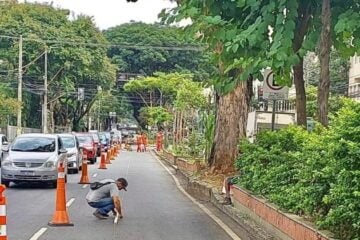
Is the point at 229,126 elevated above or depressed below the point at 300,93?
below

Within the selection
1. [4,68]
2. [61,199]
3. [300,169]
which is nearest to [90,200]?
[61,199]

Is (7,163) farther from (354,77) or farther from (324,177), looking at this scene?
(354,77)

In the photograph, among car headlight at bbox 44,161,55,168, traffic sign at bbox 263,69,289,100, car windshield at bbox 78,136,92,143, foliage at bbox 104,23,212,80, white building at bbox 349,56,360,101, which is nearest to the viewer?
traffic sign at bbox 263,69,289,100

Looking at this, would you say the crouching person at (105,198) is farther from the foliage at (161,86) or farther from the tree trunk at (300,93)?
the foliage at (161,86)

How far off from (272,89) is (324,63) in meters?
4.09

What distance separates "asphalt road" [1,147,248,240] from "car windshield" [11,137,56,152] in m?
1.15

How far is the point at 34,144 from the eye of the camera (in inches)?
892

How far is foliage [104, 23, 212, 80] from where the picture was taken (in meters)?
83.6

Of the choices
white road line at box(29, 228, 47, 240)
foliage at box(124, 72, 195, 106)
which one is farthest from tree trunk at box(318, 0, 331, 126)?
foliage at box(124, 72, 195, 106)

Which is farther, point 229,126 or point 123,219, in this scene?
point 229,126

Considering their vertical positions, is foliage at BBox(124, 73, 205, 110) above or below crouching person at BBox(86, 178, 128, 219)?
above

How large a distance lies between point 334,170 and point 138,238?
162 inches

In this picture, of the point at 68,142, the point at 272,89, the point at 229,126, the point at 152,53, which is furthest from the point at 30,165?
the point at 152,53

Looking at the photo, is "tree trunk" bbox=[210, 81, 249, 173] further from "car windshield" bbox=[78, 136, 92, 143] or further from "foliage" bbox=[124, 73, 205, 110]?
"foliage" bbox=[124, 73, 205, 110]
